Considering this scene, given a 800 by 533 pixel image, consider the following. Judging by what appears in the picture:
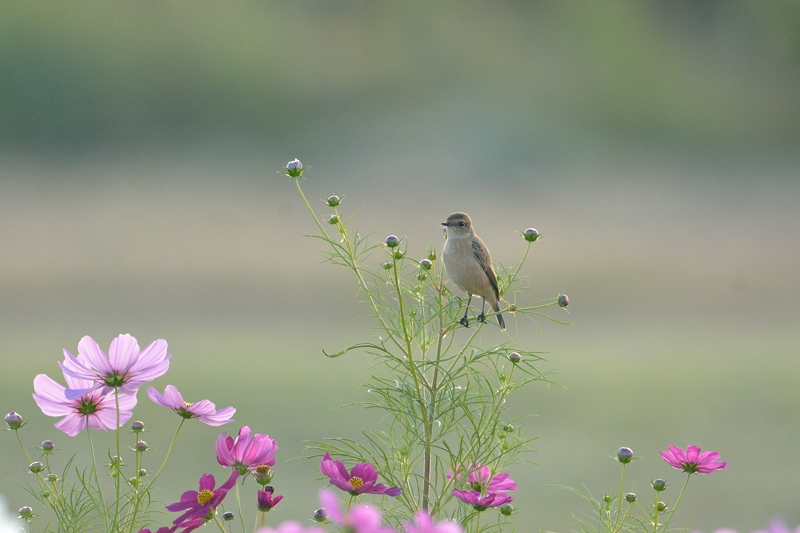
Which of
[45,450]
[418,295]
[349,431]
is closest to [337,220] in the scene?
[418,295]

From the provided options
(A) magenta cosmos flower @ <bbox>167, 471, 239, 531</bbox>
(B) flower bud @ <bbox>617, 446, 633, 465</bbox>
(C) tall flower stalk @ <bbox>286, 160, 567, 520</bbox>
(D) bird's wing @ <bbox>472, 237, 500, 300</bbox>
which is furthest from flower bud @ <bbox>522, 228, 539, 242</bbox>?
(D) bird's wing @ <bbox>472, 237, 500, 300</bbox>

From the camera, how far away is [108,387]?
45 centimetres

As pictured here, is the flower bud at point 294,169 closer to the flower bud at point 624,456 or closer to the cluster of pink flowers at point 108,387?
the cluster of pink flowers at point 108,387

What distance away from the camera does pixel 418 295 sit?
62 centimetres

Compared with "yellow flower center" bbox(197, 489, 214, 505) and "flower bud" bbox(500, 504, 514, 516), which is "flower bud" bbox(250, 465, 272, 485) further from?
"flower bud" bbox(500, 504, 514, 516)

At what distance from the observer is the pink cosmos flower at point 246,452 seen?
46 centimetres

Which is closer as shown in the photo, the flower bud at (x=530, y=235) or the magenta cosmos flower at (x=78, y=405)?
the magenta cosmos flower at (x=78, y=405)

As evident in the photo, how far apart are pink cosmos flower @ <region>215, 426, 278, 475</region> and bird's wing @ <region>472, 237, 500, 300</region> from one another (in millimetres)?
528

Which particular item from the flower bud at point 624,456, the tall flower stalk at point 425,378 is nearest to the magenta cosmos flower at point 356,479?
the tall flower stalk at point 425,378

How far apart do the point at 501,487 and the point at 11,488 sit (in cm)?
205

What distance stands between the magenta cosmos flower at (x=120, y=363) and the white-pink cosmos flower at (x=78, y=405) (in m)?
0.02

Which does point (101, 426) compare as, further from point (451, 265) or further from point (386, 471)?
point (451, 265)

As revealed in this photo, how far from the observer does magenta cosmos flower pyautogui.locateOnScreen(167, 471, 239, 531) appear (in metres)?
0.42

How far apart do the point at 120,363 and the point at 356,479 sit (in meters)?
0.15
